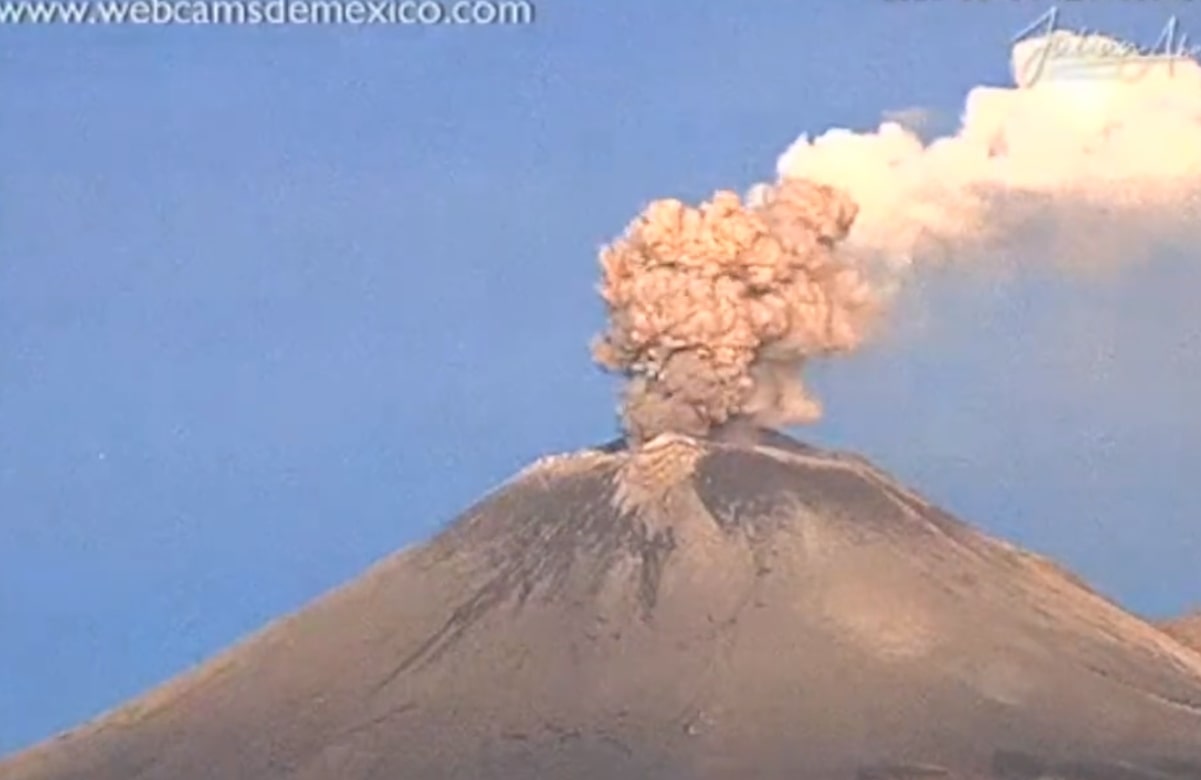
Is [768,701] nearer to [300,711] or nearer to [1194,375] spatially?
[300,711]

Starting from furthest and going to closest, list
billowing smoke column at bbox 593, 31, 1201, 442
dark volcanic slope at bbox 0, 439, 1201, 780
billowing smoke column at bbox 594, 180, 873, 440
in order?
billowing smoke column at bbox 593, 31, 1201, 442, billowing smoke column at bbox 594, 180, 873, 440, dark volcanic slope at bbox 0, 439, 1201, 780

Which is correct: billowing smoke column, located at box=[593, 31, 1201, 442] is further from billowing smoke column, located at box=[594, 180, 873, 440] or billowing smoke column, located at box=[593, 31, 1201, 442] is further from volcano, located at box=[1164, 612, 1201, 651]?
volcano, located at box=[1164, 612, 1201, 651]

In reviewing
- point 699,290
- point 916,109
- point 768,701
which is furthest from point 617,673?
point 916,109

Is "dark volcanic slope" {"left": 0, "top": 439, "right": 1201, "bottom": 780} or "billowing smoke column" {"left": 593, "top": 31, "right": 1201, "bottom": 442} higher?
"billowing smoke column" {"left": 593, "top": 31, "right": 1201, "bottom": 442}
